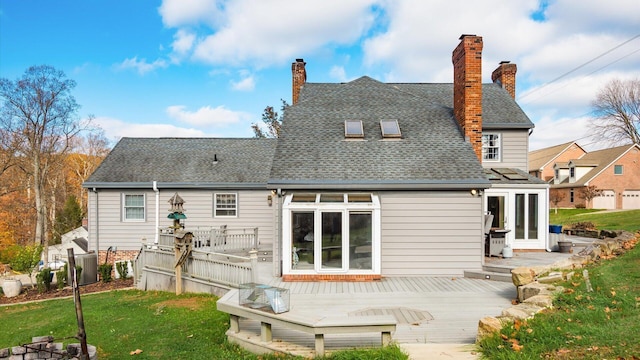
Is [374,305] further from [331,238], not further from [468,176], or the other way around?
[468,176]

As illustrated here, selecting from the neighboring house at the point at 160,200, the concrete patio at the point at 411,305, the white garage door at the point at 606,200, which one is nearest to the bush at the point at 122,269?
the neighboring house at the point at 160,200

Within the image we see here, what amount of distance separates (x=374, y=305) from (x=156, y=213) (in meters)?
11.7

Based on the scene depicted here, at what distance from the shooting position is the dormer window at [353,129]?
11.5m

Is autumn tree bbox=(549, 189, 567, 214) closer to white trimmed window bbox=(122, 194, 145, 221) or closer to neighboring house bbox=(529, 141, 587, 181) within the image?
neighboring house bbox=(529, 141, 587, 181)

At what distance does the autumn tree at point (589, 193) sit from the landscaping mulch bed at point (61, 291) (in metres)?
35.8

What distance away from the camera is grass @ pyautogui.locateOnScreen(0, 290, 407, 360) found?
18.6 ft

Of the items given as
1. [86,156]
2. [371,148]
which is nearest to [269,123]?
[86,156]

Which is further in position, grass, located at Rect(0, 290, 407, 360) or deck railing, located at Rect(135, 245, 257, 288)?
deck railing, located at Rect(135, 245, 257, 288)

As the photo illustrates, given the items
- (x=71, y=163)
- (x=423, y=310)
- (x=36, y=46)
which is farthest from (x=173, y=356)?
(x=71, y=163)

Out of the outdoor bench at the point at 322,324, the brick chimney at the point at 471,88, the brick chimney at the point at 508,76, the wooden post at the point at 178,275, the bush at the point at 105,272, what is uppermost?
the brick chimney at the point at 508,76

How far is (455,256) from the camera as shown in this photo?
396 inches

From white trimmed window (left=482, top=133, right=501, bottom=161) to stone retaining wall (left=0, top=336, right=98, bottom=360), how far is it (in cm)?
1357

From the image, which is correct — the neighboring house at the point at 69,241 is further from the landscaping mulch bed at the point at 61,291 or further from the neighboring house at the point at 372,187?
the landscaping mulch bed at the point at 61,291

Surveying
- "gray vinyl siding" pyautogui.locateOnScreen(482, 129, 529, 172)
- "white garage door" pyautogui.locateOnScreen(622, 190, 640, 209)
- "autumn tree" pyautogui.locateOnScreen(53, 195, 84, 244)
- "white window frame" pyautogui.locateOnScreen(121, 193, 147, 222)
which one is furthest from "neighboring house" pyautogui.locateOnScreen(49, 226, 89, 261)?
"white garage door" pyautogui.locateOnScreen(622, 190, 640, 209)
